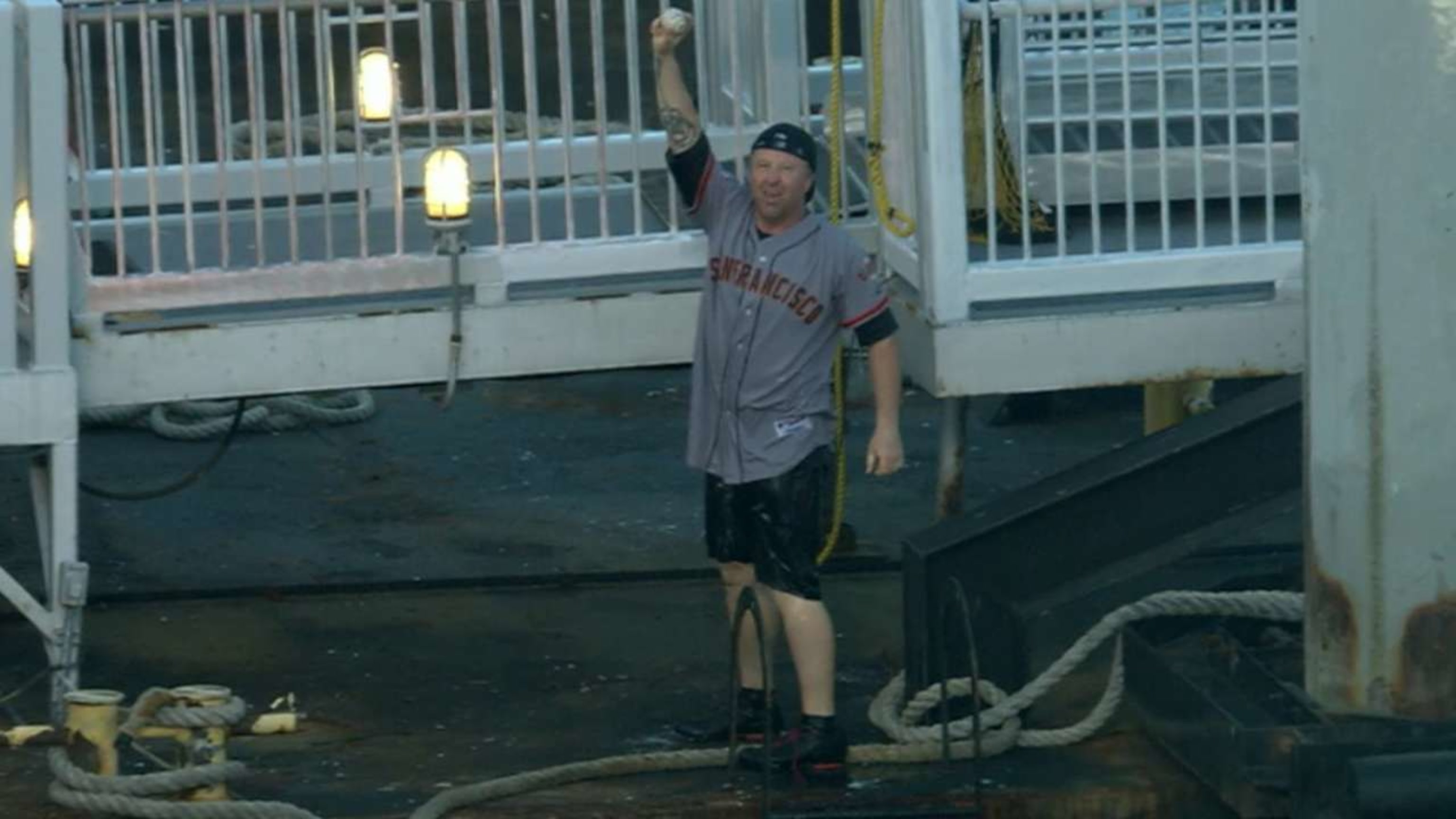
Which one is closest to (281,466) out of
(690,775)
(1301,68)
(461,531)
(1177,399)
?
(461,531)

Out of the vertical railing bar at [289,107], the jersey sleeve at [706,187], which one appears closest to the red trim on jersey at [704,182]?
the jersey sleeve at [706,187]

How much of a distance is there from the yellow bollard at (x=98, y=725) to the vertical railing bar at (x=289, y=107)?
1524mm

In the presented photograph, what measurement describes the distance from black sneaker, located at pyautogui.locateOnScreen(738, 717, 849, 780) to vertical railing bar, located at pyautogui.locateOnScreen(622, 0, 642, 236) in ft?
5.50

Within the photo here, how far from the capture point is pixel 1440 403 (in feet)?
24.2

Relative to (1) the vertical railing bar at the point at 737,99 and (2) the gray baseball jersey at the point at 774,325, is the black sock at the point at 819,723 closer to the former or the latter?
Answer: (2) the gray baseball jersey at the point at 774,325

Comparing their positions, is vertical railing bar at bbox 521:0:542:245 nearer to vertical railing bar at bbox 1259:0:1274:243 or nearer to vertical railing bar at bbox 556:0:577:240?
vertical railing bar at bbox 556:0:577:240

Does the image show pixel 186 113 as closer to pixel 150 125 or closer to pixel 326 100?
pixel 150 125

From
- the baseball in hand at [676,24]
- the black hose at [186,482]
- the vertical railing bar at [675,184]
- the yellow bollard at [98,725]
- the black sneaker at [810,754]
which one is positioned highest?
the baseball in hand at [676,24]

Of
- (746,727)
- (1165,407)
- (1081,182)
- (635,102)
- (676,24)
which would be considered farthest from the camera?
(1165,407)

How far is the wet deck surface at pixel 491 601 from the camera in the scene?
7926 mm

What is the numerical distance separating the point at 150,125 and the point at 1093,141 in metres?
2.76

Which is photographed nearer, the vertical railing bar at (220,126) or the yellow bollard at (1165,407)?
the vertical railing bar at (220,126)

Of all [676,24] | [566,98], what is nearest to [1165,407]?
[566,98]

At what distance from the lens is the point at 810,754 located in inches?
311
